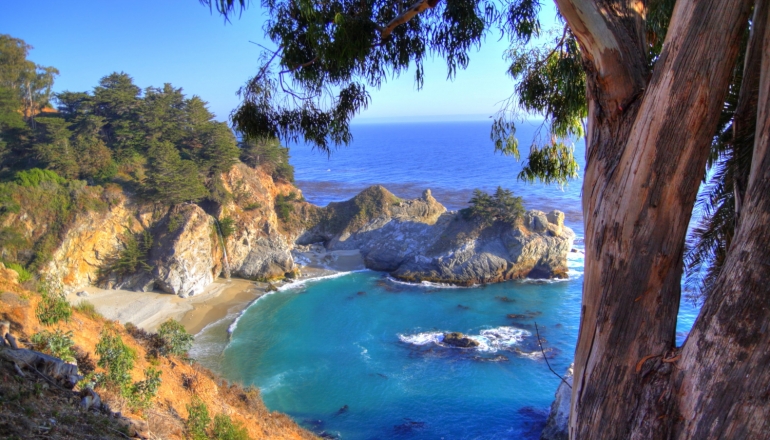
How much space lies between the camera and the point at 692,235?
494cm

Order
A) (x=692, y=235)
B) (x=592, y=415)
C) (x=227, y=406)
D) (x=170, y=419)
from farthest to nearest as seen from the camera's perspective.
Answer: (x=227, y=406) → (x=170, y=419) → (x=692, y=235) → (x=592, y=415)

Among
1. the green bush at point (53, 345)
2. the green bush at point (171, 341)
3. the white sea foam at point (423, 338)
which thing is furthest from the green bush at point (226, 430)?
the white sea foam at point (423, 338)

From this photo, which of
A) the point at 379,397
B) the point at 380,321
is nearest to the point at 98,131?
the point at 380,321

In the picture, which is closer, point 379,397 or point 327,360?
point 379,397

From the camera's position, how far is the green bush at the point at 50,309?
843 cm

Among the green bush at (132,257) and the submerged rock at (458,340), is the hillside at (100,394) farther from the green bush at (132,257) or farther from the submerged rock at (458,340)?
the green bush at (132,257)

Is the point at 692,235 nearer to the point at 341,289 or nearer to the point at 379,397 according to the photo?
the point at 379,397

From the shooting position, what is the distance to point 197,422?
7738mm

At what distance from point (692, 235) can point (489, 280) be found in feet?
78.0

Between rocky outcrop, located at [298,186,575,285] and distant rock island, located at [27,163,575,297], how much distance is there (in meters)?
0.06

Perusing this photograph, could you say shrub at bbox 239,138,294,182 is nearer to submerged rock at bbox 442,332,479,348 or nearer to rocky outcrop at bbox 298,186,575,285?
rocky outcrop at bbox 298,186,575,285

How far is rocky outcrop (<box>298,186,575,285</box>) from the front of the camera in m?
28.6

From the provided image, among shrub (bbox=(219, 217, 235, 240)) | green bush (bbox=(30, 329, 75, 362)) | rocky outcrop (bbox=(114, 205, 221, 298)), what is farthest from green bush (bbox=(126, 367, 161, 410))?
shrub (bbox=(219, 217, 235, 240))

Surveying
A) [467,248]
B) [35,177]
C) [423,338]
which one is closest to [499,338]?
[423,338]
